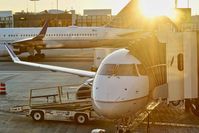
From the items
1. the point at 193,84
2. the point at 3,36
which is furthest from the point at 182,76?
the point at 3,36

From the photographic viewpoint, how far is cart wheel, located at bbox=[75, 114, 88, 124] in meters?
15.9

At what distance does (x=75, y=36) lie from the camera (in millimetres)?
49125

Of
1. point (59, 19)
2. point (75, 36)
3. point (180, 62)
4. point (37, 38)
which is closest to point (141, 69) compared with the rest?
point (180, 62)

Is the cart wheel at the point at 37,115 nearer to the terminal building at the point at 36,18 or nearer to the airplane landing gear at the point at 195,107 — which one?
the airplane landing gear at the point at 195,107

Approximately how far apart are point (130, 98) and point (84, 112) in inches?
149

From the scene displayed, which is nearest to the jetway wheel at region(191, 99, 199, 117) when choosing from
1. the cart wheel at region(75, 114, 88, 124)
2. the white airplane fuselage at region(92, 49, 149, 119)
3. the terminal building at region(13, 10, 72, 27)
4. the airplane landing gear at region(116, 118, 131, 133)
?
the white airplane fuselage at region(92, 49, 149, 119)

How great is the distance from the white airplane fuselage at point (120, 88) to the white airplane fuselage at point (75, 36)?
3501cm

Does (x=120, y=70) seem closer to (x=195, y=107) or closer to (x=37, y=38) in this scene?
(x=195, y=107)

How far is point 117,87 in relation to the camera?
12.5 meters

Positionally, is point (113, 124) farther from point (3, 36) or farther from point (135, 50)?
point (3, 36)

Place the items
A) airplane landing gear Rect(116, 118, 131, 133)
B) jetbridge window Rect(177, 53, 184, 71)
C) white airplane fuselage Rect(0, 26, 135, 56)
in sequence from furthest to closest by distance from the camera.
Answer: white airplane fuselage Rect(0, 26, 135, 56), jetbridge window Rect(177, 53, 184, 71), airplane landing gear Rect(116, 118, 131, 133)

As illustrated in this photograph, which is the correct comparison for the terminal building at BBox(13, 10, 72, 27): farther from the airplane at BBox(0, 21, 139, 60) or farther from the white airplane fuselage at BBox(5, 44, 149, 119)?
the white airplane fuselage at BBox(5, 44, 149, 119)

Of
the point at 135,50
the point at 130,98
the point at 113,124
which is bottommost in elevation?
the point at 113,124

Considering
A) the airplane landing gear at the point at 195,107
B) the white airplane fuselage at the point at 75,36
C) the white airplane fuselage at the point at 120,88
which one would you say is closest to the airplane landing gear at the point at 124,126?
the white airplane fuselage at the point at 120,88
